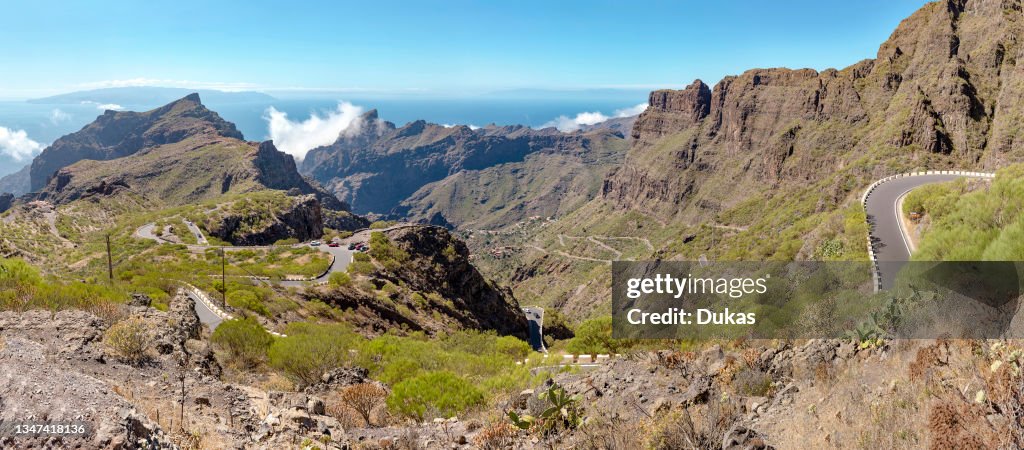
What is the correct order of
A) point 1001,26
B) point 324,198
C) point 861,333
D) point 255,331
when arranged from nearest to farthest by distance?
point 861,333
point 255,331
point 1001,26
point 324,198

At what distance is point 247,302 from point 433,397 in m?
22.0

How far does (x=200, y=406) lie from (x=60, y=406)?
11.7ft

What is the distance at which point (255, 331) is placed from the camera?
1892 cm

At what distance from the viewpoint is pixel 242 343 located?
18172mm

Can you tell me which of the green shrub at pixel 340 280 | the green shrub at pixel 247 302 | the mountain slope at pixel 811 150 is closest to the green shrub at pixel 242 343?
the green shrub at pixel 247 302

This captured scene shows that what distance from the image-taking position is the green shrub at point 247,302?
96.4ft

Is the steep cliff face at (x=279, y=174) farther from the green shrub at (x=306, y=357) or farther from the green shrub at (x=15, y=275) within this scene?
the green shrub at (x=306, y=357)

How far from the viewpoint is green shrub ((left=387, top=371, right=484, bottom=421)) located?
41.5 ft

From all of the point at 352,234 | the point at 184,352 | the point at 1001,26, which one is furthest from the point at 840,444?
the point at 1001,26

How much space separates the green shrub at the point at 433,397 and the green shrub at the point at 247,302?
64.5ft

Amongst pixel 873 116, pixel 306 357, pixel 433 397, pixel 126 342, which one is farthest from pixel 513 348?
pixel 873 116

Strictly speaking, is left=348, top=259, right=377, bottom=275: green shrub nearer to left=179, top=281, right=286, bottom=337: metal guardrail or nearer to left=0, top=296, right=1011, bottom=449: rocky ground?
left=179, top=281, right=286, bottom=337: metal guardrail

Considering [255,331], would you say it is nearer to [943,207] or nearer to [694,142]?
[943,207]

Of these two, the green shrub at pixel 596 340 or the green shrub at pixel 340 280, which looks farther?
the green shrub at pixel 340 280
